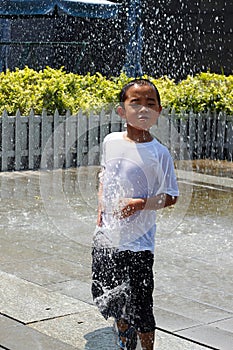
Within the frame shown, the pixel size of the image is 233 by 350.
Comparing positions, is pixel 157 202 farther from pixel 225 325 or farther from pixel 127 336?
pixel 225 325

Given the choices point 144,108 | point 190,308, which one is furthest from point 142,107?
point 190,308

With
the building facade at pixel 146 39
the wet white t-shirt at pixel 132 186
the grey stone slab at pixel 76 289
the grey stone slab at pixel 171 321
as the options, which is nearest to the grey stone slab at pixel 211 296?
the grey stone slab at pixel 171 321

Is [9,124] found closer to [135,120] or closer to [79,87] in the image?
[79,87]

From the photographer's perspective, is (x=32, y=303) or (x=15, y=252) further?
(x=15, y=252)

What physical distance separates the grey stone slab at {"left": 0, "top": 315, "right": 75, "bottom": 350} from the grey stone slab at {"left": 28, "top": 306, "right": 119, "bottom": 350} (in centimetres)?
7

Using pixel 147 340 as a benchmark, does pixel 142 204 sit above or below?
above

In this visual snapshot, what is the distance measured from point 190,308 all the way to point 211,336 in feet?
1.90

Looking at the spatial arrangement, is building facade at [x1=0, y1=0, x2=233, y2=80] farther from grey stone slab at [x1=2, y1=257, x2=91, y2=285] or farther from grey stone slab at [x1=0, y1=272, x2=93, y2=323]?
grey stone slab at [x1=0, y1=272, x2=93, y2=323]

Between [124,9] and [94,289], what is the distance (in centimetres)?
1617

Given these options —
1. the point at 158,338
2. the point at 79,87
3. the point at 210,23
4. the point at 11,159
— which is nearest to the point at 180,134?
the point at 79,87

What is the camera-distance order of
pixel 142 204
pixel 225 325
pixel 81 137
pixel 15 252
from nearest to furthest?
pixel 142 204, pixel 225 325, pixel 15 252, pixel 81 137

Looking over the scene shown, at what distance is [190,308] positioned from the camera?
5430 mm

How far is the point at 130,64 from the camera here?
56.1 ft

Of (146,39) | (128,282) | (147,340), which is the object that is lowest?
(147,340)
